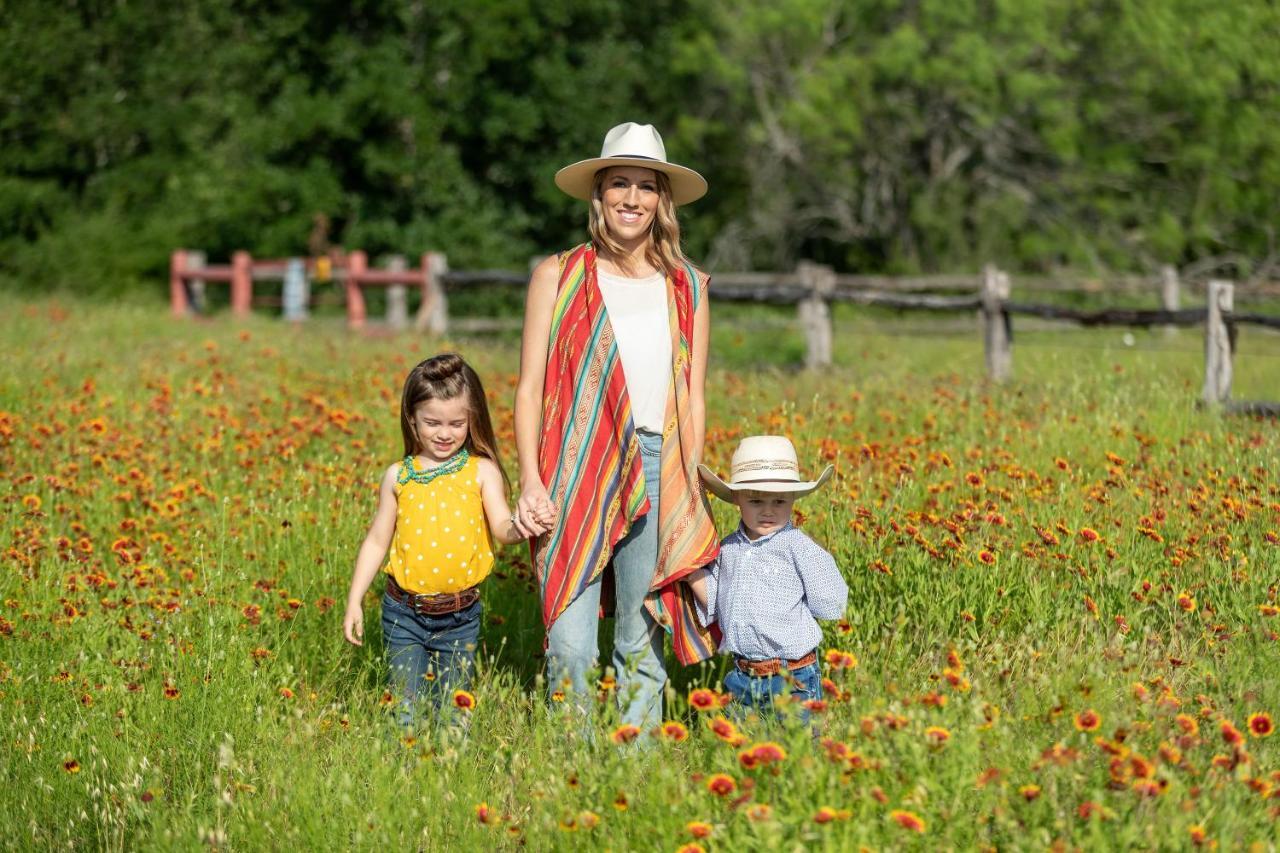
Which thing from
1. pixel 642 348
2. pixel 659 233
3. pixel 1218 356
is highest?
pixel 659 233

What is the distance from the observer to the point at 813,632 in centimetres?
375

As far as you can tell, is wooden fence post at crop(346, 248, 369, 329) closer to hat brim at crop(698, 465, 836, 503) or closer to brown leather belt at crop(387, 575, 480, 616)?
brown leather belt at crop(387, 575, 480, 616)

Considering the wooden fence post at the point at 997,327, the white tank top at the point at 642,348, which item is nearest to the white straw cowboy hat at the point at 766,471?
the white tank top at the point at 642,348

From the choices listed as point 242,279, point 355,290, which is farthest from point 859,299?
point 242,279

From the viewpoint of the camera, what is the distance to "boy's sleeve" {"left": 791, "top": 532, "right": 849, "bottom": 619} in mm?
3711

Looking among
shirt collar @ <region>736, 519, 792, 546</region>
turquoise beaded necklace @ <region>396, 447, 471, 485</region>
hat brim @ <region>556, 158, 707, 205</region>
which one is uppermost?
hat brim @ <region>556, 158, 707, 205</region>

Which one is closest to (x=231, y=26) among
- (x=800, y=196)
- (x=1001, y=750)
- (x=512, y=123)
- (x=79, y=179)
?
(x=79, y=179)

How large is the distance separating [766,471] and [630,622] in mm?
568

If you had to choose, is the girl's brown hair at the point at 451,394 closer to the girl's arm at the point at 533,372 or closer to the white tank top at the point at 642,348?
the girl's arm at the point at 533,372

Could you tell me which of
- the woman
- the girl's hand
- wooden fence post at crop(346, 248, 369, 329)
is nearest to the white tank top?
the woman

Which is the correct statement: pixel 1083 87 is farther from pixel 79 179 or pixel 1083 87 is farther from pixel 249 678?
pixel 249 678

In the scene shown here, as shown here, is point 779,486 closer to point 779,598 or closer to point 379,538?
point 779,598

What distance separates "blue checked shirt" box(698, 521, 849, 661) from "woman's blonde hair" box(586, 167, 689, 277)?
0.82m

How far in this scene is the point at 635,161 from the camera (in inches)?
148
